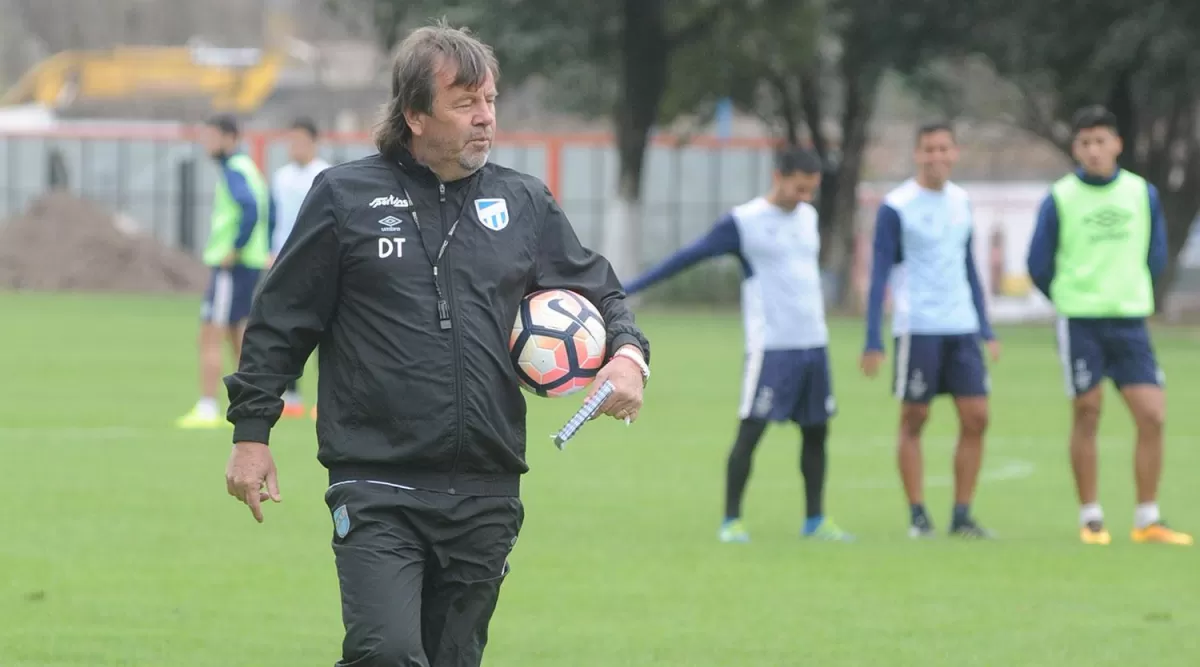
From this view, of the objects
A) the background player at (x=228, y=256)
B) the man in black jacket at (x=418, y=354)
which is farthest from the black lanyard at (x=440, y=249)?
the background player at (x=228, y=256)

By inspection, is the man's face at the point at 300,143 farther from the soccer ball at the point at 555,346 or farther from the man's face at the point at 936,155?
the soccer ball at the point at 555,346

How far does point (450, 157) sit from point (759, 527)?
717cm

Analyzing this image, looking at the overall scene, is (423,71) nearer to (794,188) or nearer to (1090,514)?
(794,188)

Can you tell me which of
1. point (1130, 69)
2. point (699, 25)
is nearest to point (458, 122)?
point (1130, 69)

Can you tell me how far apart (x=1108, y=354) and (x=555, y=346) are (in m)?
6.73

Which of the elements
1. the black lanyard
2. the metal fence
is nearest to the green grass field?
the black lanyard

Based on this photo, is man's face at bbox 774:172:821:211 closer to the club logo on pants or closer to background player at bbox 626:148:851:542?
background player at bbox 626:148:851:542

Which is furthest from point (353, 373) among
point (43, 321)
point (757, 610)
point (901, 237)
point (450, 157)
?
point (43, 321)

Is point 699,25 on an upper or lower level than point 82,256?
upper

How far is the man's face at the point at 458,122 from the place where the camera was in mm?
5738

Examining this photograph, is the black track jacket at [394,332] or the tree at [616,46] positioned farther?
the tree at [616,46]

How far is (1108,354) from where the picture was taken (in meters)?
11.9

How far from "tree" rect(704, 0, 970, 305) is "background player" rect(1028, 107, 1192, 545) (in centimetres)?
2766

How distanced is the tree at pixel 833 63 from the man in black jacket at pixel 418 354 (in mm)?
34026
